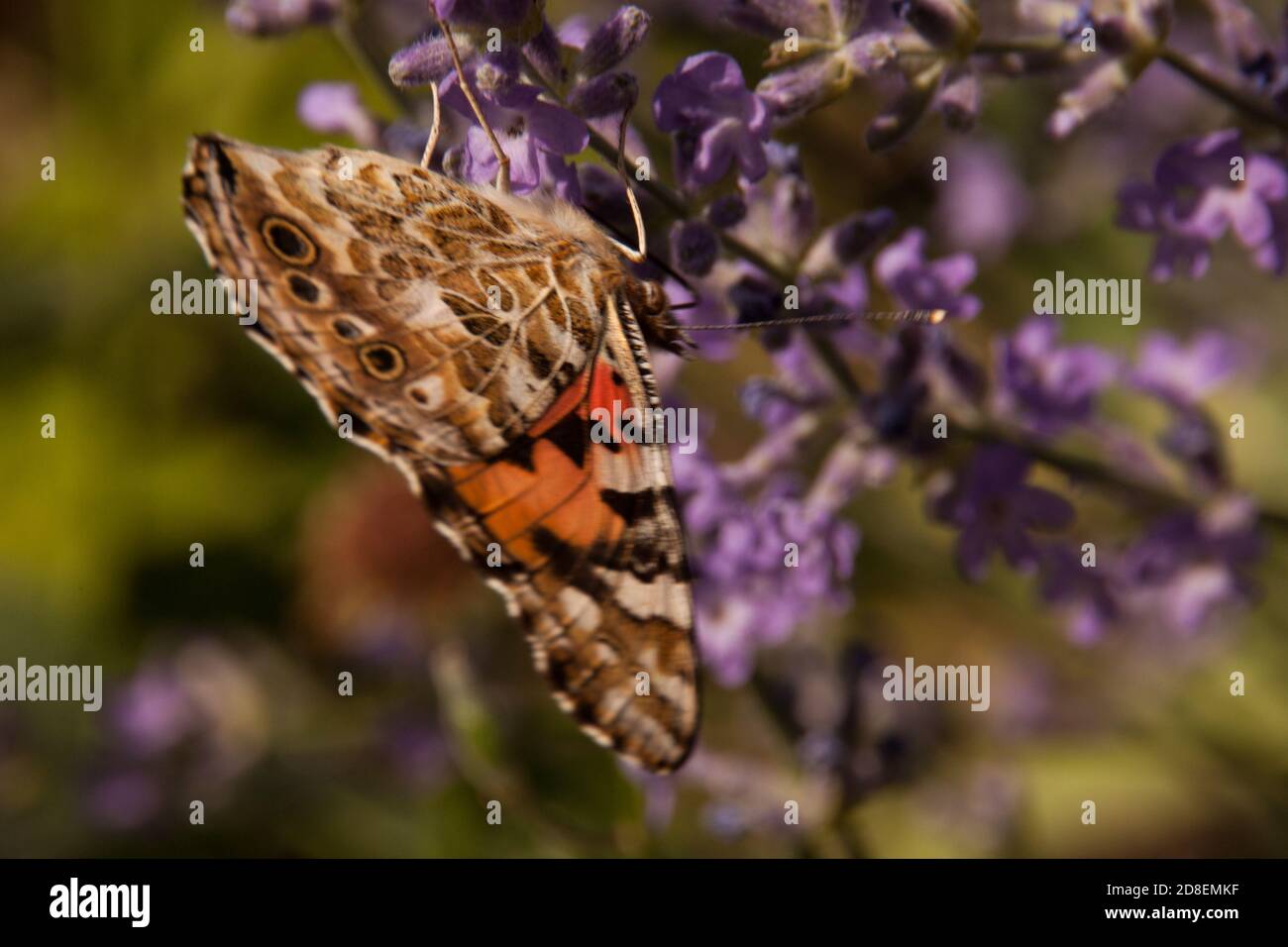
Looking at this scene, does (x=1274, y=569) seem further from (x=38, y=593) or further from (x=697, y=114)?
(x=38, y=593)

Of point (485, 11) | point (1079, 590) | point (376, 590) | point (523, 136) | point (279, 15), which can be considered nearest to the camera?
point (485, 11)

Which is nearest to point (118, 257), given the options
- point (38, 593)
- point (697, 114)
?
point (38, 593)

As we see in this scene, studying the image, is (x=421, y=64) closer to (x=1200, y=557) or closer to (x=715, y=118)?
(x=715, y=118)

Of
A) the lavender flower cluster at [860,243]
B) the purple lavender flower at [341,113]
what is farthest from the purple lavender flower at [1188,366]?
the purple lavender flower at [341,113]

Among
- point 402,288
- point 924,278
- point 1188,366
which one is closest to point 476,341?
point 402,288

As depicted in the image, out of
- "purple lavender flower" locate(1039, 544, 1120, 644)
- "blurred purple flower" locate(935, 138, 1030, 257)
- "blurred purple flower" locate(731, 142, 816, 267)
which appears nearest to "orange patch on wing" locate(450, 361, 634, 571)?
"blurred purple flower" locate(731, 142, 816, 267)

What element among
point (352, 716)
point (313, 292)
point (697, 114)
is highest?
point (697, 114)
